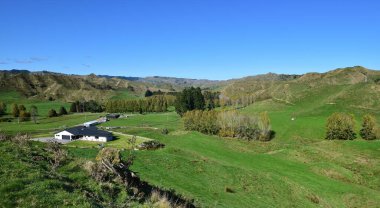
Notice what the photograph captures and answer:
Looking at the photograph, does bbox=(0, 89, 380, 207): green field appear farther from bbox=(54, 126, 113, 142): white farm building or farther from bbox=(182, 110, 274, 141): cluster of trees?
bbox=(182, 110, 274, 141): cluster of trees

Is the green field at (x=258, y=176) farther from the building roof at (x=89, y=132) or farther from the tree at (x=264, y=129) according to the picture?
the tree at (x=264, y=129)

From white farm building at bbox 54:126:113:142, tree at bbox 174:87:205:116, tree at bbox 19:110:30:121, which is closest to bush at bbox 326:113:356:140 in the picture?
tree at bbox 174:87:205:116

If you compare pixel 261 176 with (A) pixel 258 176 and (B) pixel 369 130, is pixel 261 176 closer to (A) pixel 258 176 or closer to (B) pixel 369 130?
(A) pixel 258 176

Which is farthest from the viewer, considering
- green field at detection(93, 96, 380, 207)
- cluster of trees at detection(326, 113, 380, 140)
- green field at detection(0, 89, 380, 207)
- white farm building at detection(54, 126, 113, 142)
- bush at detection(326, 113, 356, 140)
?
bush at detection(326, 113, 356, 140)

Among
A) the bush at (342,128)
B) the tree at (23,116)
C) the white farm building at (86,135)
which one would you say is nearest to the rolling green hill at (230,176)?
the white farm building at (86,135)

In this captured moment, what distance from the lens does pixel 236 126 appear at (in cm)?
12012

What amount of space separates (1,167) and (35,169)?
4.65 ft

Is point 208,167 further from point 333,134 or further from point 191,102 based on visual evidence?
point 191,102

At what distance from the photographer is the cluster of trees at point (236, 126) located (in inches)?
4724

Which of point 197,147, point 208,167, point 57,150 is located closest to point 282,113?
point 197,147

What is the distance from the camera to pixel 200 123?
126500 mm

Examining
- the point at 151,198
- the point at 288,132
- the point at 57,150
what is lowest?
the point at 288,132

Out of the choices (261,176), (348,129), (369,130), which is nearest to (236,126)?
(348,129)

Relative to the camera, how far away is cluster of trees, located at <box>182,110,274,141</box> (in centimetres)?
12000
